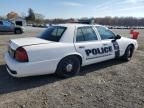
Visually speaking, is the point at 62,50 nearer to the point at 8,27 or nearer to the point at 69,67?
the point at 69,67

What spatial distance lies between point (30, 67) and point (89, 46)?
1.91 m

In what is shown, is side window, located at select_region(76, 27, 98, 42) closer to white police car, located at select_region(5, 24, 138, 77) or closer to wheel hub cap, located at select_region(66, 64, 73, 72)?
white police car, located at select_region(5, 24, 138, 77)

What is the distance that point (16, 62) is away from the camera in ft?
15.0

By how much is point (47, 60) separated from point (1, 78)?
1.48 metres

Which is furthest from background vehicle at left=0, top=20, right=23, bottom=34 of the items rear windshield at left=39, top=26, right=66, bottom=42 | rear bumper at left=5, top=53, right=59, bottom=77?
rear bumper at left=5, top=53, right=59, bottom=77

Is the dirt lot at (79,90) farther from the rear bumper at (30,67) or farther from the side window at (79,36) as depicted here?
the side window at (79,36)

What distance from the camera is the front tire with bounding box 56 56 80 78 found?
5.17 meters

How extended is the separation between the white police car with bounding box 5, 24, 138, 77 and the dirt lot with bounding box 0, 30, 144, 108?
342mm

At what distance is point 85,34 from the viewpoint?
570 centimetres

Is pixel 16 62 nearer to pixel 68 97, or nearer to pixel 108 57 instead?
pixel 68 97

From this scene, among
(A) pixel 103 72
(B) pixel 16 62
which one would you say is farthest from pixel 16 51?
(A) pixel 103 72

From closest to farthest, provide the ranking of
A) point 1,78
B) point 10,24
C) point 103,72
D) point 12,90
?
1. point 12,90
2. point 1,78
3. point 103,72
4. point 10,24

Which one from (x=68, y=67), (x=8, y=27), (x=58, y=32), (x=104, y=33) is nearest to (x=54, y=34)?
(x=58, y=32)

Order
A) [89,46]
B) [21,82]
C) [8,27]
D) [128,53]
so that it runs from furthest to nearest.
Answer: [8,27] → [128,53] → [89,46] → [21,82]
